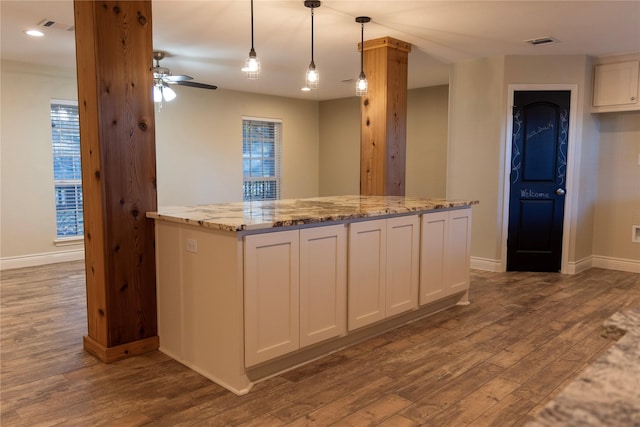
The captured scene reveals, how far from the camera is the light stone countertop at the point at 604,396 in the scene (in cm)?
60

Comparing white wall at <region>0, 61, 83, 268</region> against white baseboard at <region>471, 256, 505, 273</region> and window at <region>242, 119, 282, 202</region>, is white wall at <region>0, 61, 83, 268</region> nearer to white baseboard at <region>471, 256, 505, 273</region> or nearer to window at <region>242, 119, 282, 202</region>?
window at <region>242, 119, 282, 202</region>

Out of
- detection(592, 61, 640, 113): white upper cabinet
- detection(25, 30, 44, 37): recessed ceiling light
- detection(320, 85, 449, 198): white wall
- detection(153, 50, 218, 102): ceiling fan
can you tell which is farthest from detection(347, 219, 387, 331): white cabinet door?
detection(320, 85, 449, 198): white wall

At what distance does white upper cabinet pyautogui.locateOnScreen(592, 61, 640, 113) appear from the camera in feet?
16.7

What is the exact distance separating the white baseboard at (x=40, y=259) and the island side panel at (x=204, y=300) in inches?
142

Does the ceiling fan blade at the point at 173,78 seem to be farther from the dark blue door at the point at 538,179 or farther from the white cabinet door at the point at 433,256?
the dark blue door at the point at 538,179

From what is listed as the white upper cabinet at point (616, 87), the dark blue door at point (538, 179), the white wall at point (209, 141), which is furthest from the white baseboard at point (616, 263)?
the white wall at point (209, 141)

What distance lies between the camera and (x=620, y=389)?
68 cm

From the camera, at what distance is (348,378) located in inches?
104

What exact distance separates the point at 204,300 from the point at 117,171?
3.12 feet

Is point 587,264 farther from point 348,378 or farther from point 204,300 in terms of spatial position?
point 204,300

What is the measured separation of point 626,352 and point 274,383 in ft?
6.77

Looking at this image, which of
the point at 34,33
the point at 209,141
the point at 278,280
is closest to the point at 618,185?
the point at 278,280

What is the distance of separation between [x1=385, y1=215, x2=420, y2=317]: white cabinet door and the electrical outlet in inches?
52.0

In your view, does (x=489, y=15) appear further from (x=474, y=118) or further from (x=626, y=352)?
(x=626, y=352)
